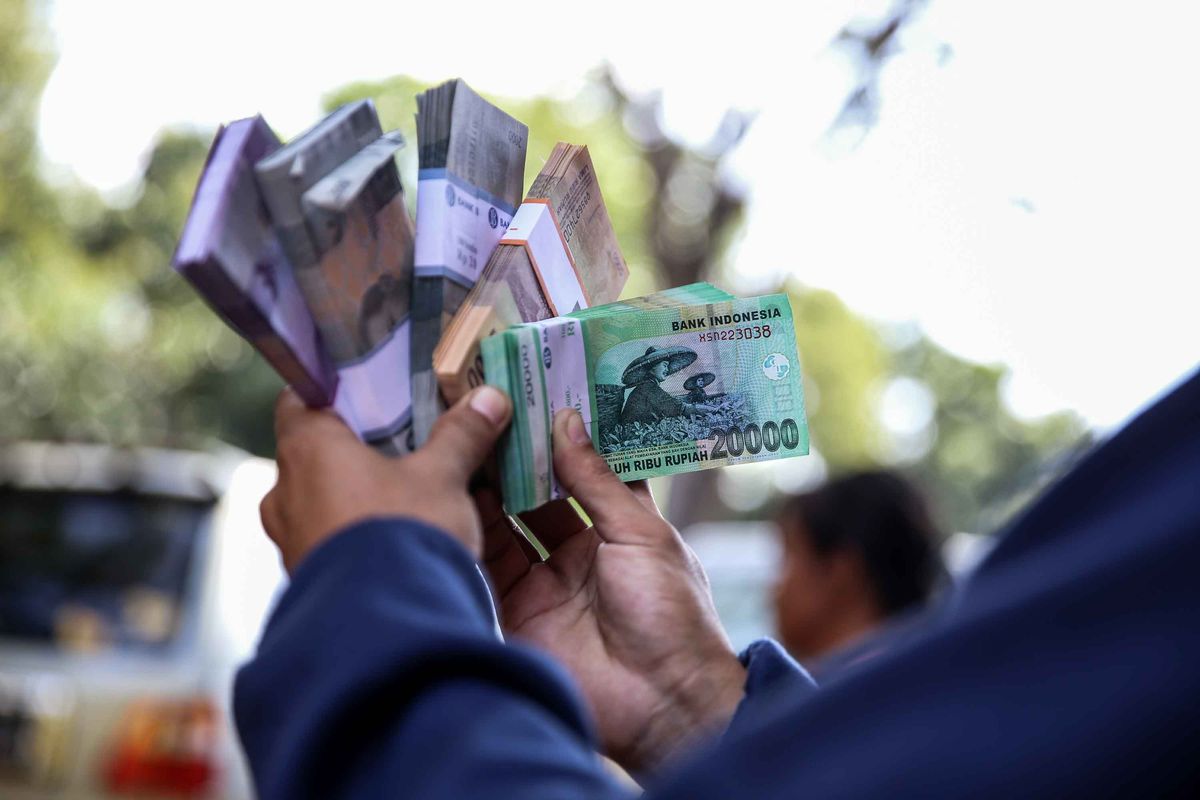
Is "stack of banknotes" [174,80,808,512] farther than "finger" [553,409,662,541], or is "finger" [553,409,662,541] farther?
"finger" [553,409,662,541]

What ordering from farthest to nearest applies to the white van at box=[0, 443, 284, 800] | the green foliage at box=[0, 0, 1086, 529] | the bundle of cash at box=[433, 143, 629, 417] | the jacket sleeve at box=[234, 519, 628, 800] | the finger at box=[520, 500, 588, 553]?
1. the green foliage at box=[0, 0, 1086, 529]
2. the white van at box=[0, 443, 284, 800]
3. the finger at box=[520, 500, 588, 553]
4. the bundle of cash at box=[433, 143, 629, 417]
5. the jacket sleeve at box=[234, 519, 628, 800]

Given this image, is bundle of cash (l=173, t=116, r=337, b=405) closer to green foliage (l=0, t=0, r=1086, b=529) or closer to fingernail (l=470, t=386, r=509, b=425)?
fingernail (l=470, t=386, r=509, b=425)

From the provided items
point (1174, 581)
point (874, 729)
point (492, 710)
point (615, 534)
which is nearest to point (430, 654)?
point (492, 710)

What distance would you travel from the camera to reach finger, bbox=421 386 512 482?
42.4 inches

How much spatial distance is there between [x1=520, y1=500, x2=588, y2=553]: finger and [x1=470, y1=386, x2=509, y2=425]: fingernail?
1.26 ft

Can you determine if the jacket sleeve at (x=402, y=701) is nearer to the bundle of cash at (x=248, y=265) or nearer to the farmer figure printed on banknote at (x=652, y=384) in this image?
the bundle of cash at (x=248, y=265)

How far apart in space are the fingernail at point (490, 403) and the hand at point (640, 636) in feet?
0.51

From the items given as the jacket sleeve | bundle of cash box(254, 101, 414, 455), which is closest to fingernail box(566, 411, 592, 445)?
bundle of cash box(254, 101, 414, 455)

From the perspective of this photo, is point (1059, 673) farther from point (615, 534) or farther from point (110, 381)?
point (110, 381)

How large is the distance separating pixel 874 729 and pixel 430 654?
312 mm

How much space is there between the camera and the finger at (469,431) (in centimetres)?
108

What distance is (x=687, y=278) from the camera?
340 inches

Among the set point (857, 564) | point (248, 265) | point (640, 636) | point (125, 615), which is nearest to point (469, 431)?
point (248, 265)

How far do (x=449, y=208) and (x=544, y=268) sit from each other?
155 millimetres
